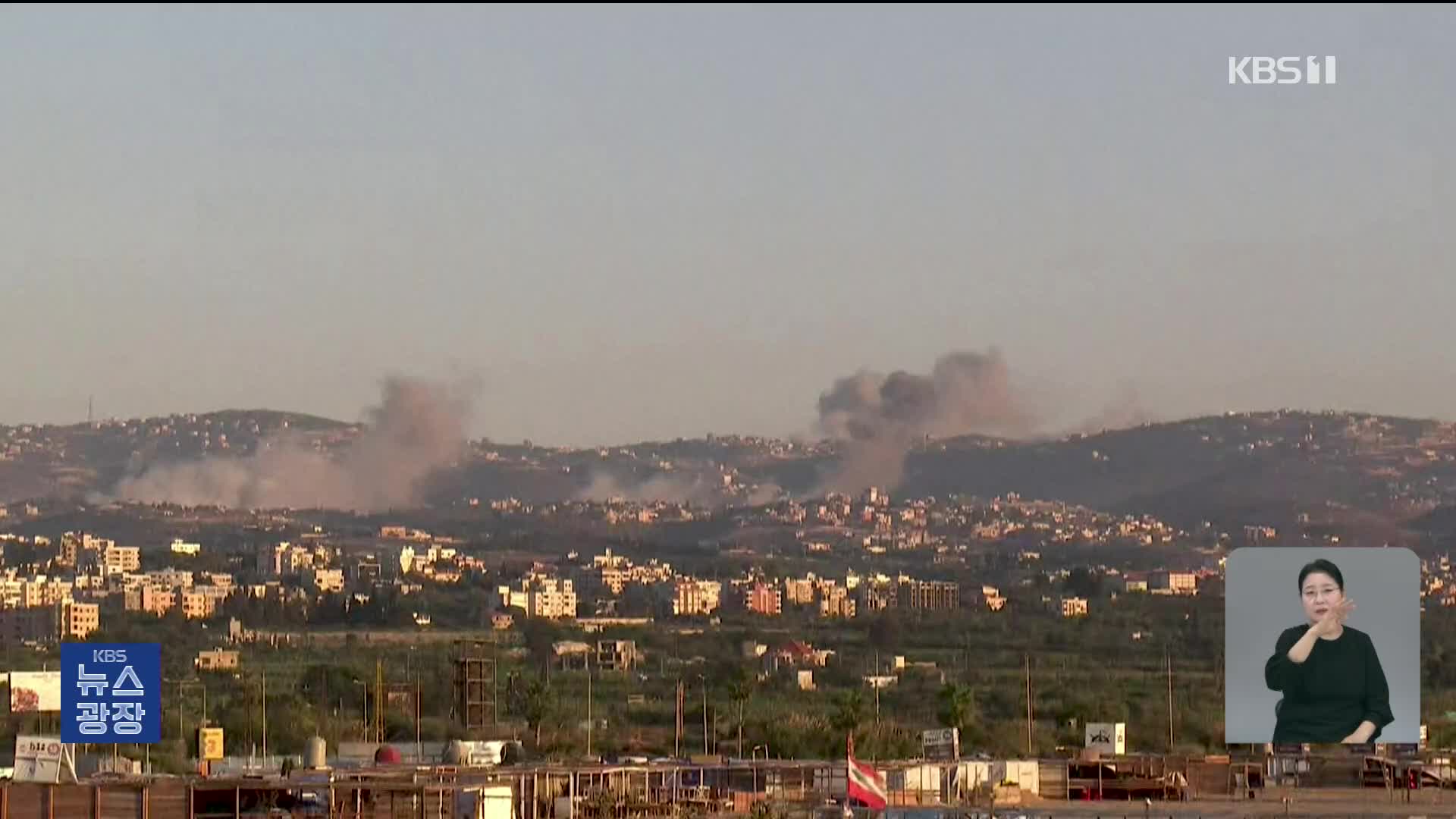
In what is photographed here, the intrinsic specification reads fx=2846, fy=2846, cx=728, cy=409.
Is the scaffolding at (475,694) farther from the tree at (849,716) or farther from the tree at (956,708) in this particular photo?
the tree at (956,708)


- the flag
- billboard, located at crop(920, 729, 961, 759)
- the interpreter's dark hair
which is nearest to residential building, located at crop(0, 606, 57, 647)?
the interpreter's dark hair

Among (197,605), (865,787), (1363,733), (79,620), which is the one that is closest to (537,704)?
(1363,733)

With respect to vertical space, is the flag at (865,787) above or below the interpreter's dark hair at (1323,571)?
below

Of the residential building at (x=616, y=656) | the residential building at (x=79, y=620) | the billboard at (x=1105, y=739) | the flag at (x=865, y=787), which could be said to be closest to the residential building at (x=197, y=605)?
the residential building at (x=79, y=620)

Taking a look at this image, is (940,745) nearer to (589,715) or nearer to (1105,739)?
(1105,739)

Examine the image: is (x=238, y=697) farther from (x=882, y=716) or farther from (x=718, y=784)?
(x=718, y=784)

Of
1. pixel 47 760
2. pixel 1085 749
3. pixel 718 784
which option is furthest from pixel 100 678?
pixel 1085 749
